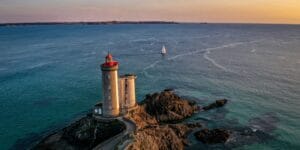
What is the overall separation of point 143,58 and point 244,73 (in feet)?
102

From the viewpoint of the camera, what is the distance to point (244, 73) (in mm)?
66250

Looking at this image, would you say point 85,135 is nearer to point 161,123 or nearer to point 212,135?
point 161,123

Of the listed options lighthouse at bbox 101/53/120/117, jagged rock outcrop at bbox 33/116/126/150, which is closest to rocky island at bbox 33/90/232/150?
jagged rock outcrop at bbox 33/116/126/150

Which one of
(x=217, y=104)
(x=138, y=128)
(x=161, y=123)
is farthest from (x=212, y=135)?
(x=217, y=104)

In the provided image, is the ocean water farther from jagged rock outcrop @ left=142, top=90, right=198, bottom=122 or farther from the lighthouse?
the lighthouse

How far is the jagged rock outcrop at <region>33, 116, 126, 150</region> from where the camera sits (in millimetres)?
31000

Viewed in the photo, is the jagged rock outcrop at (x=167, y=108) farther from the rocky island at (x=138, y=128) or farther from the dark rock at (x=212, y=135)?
the dark rock at (x=212, y=135)

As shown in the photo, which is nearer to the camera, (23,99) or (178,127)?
(178,127)

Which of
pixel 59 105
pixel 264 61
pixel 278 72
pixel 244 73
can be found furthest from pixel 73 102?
pixel 264 61

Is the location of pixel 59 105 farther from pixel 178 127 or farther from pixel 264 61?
pixel 264 61

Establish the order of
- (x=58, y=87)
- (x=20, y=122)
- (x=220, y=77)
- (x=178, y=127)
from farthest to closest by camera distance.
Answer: (x=220, y=77) < (x=58, y=87) < (x=20, y=122) < (x=178, y=127)

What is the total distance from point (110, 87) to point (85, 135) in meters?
5.55

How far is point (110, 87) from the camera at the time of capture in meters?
31.7

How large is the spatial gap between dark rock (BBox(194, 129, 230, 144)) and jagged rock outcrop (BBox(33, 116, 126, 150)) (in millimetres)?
9584
